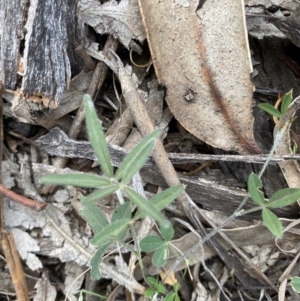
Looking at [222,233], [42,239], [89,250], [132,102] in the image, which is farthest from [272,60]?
[42,239]

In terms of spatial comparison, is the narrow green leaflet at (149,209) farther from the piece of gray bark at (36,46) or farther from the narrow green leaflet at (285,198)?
the piece of gray bark at (36,46)

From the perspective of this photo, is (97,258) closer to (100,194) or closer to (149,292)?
(149,292)

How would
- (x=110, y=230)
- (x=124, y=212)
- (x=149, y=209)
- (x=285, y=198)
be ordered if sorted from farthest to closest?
1. (x=285, y=198)
2. (x=124, y=212)
3. (x=110, y=230)
4. (x=149, y=209)

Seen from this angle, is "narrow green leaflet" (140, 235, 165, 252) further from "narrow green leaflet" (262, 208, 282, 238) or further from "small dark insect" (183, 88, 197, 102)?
"small dark insect" (183, 88, 197, 102)

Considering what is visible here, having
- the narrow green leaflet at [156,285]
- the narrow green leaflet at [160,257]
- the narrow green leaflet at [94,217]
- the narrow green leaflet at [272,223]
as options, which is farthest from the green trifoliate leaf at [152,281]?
the narrow green leaflet at [272,223]

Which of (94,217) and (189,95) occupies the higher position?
(189,95)

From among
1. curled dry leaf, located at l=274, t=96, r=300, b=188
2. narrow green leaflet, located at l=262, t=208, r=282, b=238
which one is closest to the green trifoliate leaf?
narrow green leaflet, located at l=262, t=208, r=282, b=238

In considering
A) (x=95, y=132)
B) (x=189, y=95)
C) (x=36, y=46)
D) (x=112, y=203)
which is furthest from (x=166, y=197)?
(x=36, y=46)
